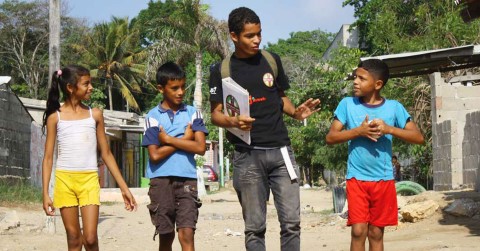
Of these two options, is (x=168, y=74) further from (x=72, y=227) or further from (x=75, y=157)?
(x=72, y=227)

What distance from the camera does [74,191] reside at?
6.45 meters

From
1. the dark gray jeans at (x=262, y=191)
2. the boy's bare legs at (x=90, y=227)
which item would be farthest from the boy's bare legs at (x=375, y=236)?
the boy's bare legs at (x=90, y=227)

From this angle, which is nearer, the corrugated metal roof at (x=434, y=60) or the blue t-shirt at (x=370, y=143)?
the blue t-shirt at (x=370, y=143)

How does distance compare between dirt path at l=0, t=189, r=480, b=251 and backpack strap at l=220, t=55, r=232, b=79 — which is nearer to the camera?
backpack strap at l=220, t=55, r=232, b=79

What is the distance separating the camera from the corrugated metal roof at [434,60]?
460 inches

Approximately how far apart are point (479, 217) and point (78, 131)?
6969mm

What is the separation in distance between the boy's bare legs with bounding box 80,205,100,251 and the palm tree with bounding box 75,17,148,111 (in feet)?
139

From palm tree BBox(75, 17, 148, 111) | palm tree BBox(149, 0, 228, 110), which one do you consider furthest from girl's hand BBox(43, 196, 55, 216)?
palm tree BBox(75, 17, 148, 111)

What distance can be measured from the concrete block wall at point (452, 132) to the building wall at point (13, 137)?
925 centimetres

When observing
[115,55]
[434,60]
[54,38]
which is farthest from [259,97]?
[115,55]

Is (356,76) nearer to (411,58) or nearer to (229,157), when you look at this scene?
(411,58)

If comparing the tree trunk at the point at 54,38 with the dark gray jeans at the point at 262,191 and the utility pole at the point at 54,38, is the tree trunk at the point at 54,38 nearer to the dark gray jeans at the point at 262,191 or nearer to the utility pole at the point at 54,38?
the utility pole at the point at 54,38

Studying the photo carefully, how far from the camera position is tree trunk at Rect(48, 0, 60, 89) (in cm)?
1392

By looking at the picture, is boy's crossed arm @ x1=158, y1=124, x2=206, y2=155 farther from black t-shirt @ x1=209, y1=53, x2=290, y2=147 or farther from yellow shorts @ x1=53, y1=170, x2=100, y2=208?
yellow shorts @ x1=53, y1=170, x2=100, y2=208
